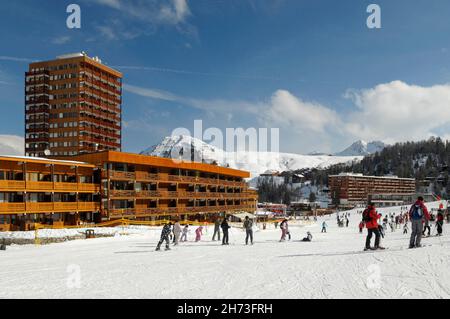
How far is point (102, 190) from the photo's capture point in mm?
45094

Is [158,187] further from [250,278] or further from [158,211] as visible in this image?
[250,278]

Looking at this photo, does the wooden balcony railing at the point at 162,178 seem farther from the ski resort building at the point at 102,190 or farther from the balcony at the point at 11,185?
the balcony at the point at 11,185

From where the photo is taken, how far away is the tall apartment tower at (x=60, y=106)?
86000 millimetres

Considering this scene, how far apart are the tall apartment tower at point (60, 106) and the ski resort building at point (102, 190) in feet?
117

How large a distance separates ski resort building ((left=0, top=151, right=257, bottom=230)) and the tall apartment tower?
35730mm

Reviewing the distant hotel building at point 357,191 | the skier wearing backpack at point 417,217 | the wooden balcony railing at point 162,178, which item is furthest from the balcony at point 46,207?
the distant hotel building at point 357,191

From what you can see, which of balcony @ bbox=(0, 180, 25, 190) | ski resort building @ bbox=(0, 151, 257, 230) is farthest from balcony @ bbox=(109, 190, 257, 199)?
balcony @ bbox=(0, 180, 25, 190)

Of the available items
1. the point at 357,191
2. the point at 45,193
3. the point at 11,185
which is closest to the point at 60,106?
the point at 45,193

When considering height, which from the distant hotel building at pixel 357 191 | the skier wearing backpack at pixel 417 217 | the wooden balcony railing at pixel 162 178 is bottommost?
the distant hotel building at pixel 357 191

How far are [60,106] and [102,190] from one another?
4925cm

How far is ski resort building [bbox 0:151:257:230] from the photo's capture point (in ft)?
119
